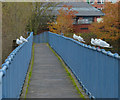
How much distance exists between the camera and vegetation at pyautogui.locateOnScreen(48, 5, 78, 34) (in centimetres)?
4941

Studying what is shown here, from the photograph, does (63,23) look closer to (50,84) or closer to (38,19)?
(38,19)

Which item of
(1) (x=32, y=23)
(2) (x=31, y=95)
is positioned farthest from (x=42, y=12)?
(2) (x=31, y=95)

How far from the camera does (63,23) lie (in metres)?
50.8

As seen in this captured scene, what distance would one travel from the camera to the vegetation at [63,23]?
49.4 m

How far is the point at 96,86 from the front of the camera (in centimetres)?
848

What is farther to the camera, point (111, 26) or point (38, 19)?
point (38, 19)

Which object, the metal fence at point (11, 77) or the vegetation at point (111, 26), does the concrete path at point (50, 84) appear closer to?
the metal fence at point (11, 77)

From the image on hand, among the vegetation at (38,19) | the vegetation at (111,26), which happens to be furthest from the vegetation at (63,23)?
the vegetation at (111,26)

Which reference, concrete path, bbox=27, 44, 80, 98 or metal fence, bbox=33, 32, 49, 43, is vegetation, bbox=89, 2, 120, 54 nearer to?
metal fence, bbox=33, 32, 49, 43

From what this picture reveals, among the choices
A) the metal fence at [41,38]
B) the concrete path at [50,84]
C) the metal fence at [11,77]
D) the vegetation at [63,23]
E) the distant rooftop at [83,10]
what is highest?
the distant rooftop at [83,10]

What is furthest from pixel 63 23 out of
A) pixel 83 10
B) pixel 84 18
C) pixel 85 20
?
pixel 83 10

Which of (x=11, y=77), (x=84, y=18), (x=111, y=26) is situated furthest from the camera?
(x=84, y=18)

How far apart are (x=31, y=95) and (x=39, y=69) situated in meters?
6.27

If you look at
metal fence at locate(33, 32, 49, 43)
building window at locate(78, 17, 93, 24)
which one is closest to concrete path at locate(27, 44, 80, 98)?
metal fence at locate(33, 32, 49, 43)
